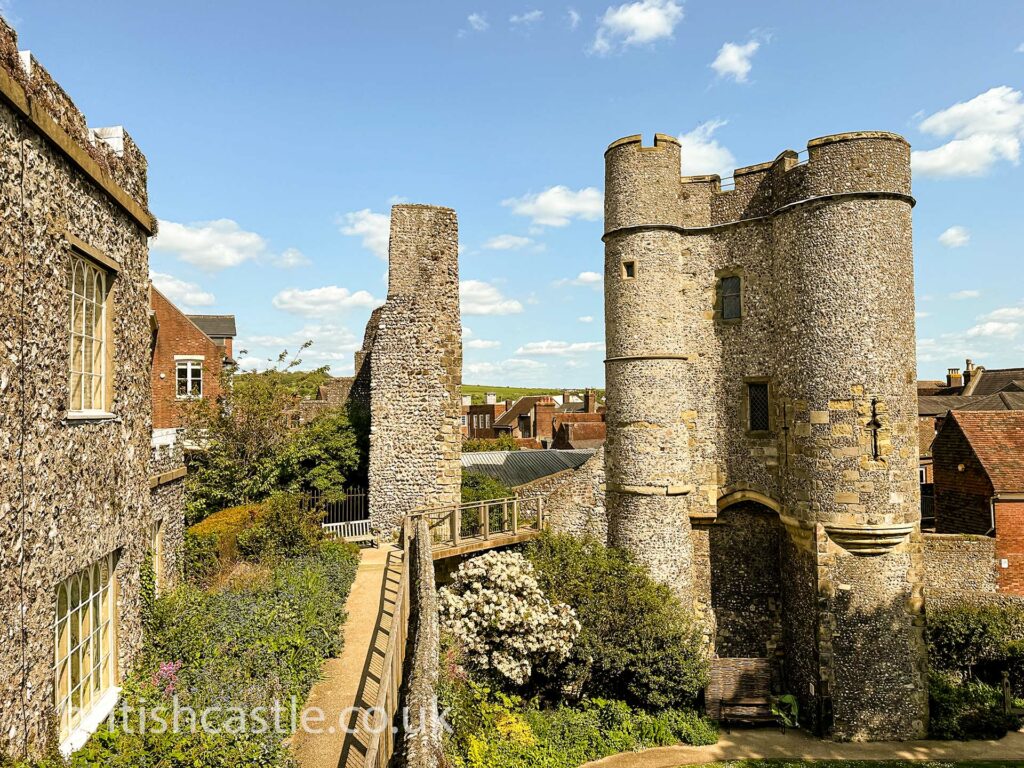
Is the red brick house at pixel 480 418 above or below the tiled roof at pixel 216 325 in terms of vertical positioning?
below

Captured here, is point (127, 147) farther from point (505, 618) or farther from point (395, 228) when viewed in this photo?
point (505, 618)

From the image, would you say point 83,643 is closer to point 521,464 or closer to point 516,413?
point 521,464

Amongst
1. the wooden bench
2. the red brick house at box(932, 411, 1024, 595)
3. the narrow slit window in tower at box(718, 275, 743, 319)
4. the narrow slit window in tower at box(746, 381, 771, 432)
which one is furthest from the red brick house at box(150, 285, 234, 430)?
the red brick house at box(932, 411, 1024, 595)

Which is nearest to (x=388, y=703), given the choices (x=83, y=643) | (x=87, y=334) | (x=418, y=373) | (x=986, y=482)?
(x=83, y=643)

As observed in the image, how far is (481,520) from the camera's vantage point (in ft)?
49.2

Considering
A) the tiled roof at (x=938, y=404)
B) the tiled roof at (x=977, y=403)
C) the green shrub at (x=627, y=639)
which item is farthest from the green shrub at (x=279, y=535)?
the tiled roof at (x=938, y=404)

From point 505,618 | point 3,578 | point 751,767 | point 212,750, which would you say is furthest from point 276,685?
point 751,767

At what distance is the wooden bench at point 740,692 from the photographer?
1456cm

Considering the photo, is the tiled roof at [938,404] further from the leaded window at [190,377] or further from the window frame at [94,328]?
the window frame at [94,328]

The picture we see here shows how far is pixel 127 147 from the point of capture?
317 inches

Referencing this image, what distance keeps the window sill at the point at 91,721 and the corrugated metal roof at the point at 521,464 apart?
42.7 ft

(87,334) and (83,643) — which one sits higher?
(87,334)

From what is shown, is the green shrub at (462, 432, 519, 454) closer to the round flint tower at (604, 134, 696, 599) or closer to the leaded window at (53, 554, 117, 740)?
the round flint tower at (604, 134, 696, 599)

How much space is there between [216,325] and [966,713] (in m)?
33.9
